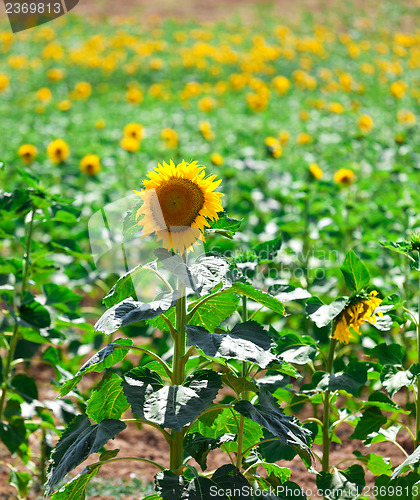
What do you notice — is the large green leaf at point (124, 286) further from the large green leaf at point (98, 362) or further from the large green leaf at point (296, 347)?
the large green leaf at point (296, 347)

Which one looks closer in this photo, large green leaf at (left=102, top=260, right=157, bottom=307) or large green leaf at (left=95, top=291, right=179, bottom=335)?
large green leaf at (left=95, top=291, right=179, bottom=335)

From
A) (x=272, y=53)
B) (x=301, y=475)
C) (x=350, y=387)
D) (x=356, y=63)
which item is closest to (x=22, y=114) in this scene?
(x=272, y=53)

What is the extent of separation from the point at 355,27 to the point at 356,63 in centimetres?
381

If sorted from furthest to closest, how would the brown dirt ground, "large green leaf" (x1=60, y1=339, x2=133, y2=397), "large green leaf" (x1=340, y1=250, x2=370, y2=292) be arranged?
the brown dirt ground, "large green leaf" (x1=340, y1=250, x2=370, y2=292), "large green leaf" (x1=60, y1=339, x2=133, y2=397)

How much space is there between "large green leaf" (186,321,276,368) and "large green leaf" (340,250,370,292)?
45 cm

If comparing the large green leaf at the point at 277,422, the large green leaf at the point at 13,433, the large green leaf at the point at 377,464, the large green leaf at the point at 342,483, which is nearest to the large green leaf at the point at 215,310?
the large green leaf at the point at 277,422

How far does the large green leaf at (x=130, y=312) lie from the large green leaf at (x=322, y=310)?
47 centimetres

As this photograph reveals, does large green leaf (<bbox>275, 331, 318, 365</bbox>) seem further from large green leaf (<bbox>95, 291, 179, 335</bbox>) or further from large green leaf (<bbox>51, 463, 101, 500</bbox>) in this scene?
large green leaf (<bbox>51, 463, 101, 500</bbox>)

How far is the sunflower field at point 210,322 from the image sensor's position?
67.0 inches

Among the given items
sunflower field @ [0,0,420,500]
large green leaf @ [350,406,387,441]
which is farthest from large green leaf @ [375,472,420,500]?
large green leaf @ [350,406,387,441]

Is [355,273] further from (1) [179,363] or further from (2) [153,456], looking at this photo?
(2) [153,456]

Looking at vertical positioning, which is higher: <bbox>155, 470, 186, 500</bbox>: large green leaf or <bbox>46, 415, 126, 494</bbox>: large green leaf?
<bbox>46, 415, 126, 494</bbox>: large green leaf

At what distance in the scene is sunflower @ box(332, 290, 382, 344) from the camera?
77.0 inches

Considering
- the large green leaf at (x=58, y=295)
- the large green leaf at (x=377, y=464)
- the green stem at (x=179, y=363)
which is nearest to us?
the green stem at (x=179, y=363)
